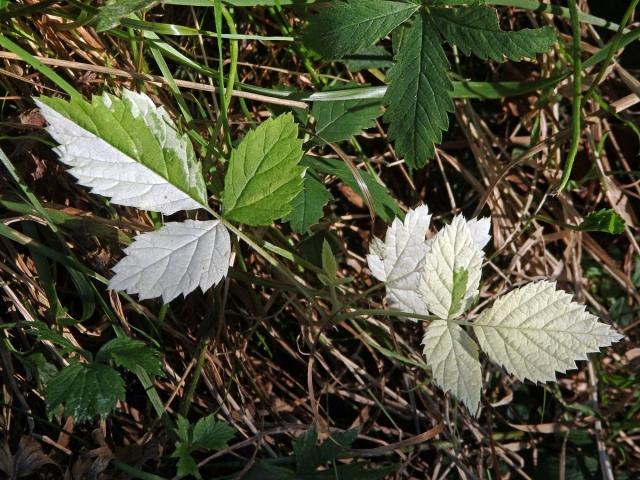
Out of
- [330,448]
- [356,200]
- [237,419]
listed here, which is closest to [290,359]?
[237,419]

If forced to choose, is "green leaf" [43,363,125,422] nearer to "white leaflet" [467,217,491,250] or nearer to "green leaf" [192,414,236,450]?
"green leaf" [192,414,236,450]

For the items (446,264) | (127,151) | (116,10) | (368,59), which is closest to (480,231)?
(446,264)

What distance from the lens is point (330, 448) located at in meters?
1.41

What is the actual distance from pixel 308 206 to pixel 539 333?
55 centimetres

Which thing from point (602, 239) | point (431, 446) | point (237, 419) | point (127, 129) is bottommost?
point (431, 446)

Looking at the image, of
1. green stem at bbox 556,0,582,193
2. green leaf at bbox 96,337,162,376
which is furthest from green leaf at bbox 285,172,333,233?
green stem at bbox 556,0,582,193

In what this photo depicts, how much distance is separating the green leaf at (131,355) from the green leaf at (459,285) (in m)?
0.60

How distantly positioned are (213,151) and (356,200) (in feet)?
1.68

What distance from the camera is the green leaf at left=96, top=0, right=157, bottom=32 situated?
1247 millimetres

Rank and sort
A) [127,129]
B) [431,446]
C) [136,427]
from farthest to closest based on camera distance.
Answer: [431,446] < [136,427] < [127,129]

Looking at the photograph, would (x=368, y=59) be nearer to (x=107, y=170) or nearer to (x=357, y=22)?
(x=357, y=22)

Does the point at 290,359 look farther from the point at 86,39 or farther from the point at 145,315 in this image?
the point at 86,39

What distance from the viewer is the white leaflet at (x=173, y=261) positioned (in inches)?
43.5

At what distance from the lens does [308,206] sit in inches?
56.4
